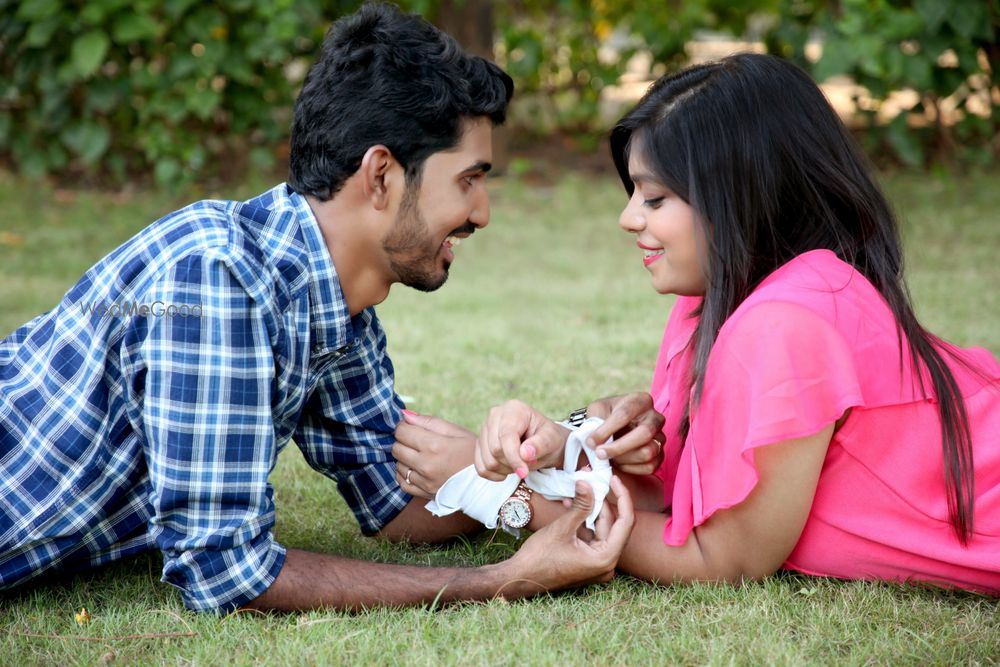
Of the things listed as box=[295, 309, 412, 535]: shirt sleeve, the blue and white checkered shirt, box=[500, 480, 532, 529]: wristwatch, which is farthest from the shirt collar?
box=[500, 480, 532, 529]: wristwatch

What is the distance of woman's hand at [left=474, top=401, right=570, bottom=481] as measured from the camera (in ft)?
7.78

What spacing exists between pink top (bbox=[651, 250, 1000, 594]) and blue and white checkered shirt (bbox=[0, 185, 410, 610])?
82 centimetres

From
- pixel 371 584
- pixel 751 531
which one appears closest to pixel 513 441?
pixel 371 584

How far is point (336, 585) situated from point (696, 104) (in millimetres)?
1250

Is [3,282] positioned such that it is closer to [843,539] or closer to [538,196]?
[538,196]

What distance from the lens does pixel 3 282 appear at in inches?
229

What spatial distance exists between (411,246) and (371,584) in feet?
2.40

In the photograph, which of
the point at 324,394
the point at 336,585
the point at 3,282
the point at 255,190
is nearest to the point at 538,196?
the point at 255,190

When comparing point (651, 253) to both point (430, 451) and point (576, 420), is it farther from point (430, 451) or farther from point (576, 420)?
point (430, 451)

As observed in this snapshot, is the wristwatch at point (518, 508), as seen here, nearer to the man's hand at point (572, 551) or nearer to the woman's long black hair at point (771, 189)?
the man's hand at point (572, 551)

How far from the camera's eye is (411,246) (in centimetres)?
251

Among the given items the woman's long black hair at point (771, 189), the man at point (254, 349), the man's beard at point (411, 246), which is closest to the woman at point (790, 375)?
the woman's long black hair at point (771, 189)

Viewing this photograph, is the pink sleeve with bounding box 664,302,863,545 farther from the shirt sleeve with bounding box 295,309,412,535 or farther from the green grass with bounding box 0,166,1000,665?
the shirt sleeve with bounding box 295,309,412,535

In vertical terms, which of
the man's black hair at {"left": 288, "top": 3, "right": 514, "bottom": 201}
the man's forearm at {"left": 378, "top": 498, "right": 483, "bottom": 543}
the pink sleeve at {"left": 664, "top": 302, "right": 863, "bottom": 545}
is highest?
the man's black hair at {"left": 288, "top": 3, "right": 514, "bottom": 201}
